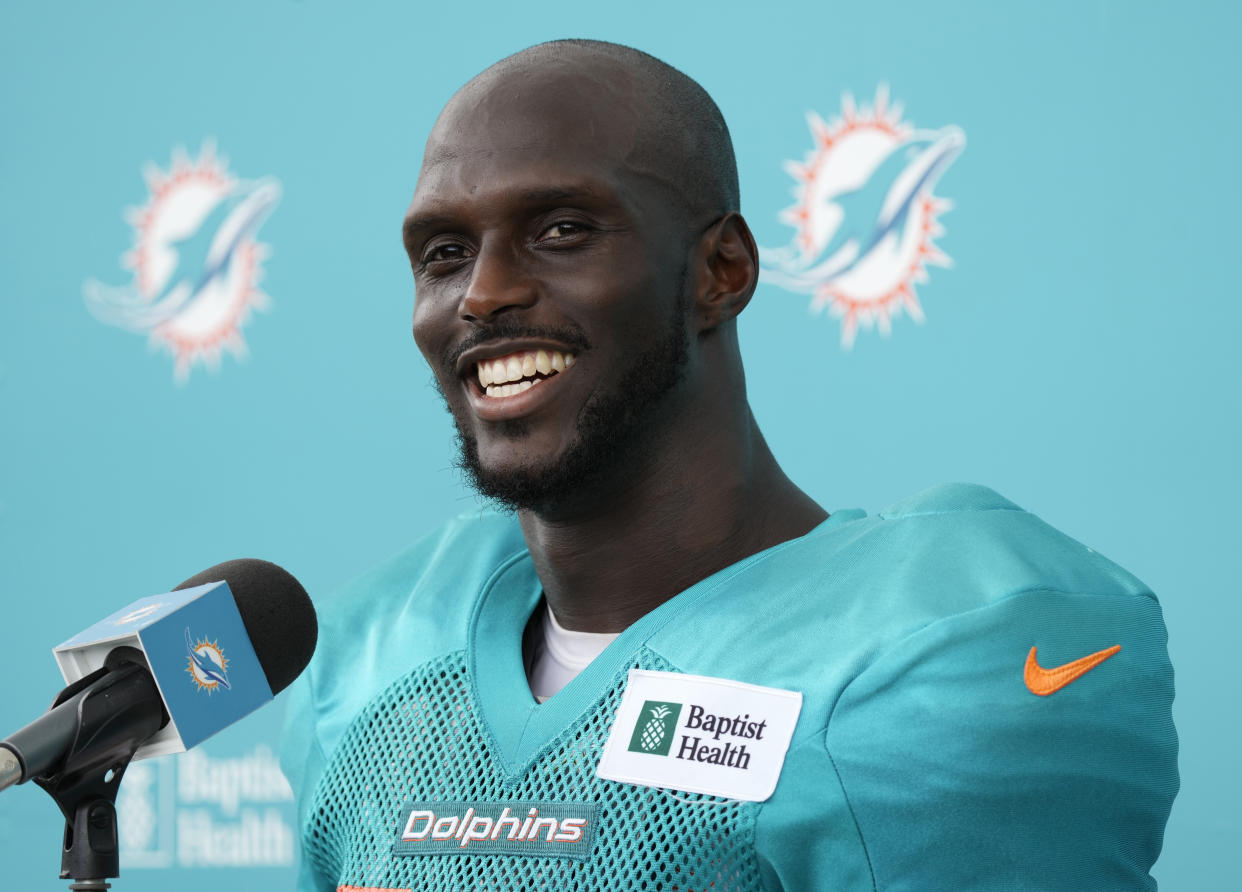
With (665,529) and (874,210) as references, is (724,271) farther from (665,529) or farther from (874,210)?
(874,210)

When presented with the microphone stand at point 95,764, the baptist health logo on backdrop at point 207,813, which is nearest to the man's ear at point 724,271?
the microphone stand at point 95,764

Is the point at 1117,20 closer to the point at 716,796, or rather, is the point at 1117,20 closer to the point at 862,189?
the point at 862,189

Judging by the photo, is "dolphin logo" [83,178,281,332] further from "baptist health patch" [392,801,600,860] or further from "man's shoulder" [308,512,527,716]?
"baptist health patch" [392,801,600,860]

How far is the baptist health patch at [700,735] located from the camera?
2.84 feet

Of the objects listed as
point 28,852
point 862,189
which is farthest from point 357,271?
point 28,852

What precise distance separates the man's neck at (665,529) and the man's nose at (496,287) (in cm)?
16

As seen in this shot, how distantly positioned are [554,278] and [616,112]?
134 mm

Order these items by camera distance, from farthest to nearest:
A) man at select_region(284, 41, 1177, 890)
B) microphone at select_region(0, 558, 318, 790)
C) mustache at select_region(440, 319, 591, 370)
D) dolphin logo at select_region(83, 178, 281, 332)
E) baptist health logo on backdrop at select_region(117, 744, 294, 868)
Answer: dolphin logo at select_region(83, 178, 281, 332) → baptist health logo on backdrop at select_region(117, 744, 294, 868) → mustache at select_region(440, 319, 591, 370) → man at select_region(284, 41, 1177, 890) → microphone at select_region(0, 558, 318, 790)

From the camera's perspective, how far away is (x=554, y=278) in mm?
982

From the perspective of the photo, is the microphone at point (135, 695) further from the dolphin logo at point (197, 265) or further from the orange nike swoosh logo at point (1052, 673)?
the dolphin logo at point (197, 265)

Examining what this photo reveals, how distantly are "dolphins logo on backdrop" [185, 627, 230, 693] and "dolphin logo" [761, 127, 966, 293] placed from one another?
1112mm

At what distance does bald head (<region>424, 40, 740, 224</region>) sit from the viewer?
1.02m

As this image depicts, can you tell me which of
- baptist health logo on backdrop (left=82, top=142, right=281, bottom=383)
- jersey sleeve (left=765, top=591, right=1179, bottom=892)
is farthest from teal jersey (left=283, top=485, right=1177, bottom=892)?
baptist health logo on backdrop (left=82, top=142, right=281, bottom=383)

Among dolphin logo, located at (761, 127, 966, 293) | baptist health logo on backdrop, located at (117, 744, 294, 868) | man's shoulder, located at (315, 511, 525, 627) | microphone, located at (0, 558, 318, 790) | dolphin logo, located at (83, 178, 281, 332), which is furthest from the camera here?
dolphin logo, located at (83, 178, 281, 332)
